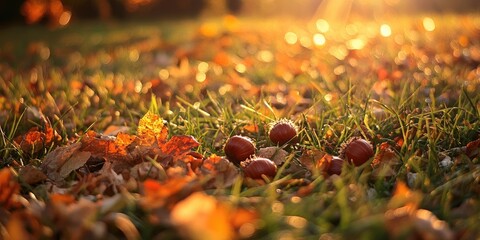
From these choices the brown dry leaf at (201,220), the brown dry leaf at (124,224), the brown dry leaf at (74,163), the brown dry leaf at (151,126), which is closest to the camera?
the brown dry leaf at (201,220)

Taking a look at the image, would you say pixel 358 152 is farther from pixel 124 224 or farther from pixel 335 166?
pixel 124 224

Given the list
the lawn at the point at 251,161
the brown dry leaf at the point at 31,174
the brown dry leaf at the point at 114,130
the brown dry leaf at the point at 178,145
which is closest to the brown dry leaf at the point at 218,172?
the lawn at the point at 251,161

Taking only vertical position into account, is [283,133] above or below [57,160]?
above

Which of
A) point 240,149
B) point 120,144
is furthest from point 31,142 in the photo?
point 240,149

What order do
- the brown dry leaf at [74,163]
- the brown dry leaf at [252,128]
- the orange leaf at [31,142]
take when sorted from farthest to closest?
the brown dry leaf at [252,128], the orange leaf at [31,142], the brown dry leaf at [74,163]

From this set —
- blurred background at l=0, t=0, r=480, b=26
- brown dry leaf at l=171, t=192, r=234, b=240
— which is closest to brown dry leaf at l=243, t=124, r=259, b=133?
brown dry leaf at l=171, t=192, r=234, b=240

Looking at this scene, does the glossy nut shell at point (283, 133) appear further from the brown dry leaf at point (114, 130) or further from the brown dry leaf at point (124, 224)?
the brown dry leaf at point (124, 224)

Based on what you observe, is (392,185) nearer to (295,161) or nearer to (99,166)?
(295,161)
